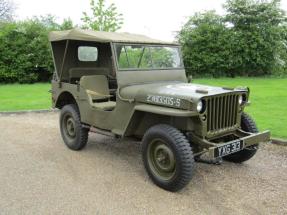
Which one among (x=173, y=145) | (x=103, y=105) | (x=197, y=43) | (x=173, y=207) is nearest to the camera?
(x=173, y=207)

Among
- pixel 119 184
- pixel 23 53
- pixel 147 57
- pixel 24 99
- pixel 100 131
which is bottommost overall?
pixel 119 184

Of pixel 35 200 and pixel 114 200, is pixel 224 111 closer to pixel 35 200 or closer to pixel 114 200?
pixel 114 200

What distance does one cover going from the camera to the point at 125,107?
5.19 m

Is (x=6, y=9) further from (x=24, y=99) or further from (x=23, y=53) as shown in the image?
(x=24, y=99)

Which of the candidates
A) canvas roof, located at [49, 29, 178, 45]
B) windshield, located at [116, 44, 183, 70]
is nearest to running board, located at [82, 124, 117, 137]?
windshield, located at [116, 44, 183, 70]

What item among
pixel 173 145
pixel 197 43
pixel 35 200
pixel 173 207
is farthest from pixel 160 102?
pixel 197 43

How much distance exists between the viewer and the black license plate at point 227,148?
434 centimetres

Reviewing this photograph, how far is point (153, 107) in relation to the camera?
15.4ft

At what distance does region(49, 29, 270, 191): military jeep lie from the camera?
4.43m

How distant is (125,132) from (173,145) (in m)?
1.04

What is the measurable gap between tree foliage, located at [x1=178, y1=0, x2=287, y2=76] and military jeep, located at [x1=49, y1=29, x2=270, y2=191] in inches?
445

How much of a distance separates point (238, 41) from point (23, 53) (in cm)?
1032

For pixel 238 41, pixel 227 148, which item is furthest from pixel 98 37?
pixel 238 41

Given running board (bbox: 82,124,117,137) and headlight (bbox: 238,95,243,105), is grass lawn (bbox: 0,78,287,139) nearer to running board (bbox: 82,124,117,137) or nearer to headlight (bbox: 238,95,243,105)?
headlight (bbox: 238,95,243,105)
